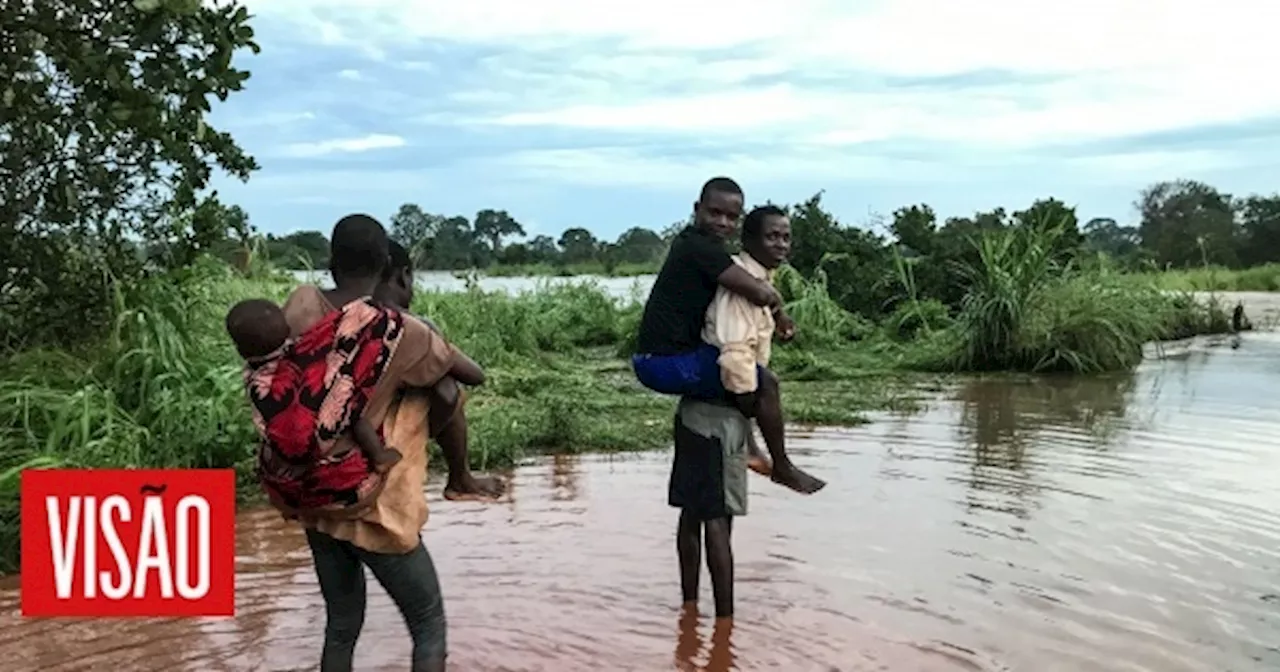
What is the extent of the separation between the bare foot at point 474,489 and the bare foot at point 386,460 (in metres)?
0.40

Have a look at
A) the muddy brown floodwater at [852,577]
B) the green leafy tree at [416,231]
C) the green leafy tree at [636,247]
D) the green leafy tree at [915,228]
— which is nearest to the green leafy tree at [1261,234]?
the green leafy tree at [636,247]

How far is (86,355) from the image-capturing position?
725 centimetres

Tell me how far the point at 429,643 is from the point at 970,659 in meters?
2.02

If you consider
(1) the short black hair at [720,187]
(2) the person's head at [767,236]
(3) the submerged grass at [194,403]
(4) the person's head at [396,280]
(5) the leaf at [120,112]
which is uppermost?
(5) the leaf at [120,112]

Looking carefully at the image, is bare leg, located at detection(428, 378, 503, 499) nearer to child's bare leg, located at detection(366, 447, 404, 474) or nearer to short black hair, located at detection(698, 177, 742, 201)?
child's bare leg, located at detection(366, 447, 404, 474)

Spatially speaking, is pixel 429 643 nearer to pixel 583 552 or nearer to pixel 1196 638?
pixel 583 552

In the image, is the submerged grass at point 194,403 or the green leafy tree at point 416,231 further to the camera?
the green leafy tree at point 416,231

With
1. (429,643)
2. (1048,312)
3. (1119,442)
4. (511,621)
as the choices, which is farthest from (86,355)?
(1048,312)

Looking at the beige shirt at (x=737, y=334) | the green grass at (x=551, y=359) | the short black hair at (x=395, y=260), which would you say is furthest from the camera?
the green grass at (x=551, y=359)

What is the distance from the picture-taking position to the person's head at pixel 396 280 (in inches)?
135

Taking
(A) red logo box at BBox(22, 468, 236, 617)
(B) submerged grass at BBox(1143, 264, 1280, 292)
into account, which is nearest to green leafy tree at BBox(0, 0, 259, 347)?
(A) red logo box at BBox(22, 468, 236, 617)

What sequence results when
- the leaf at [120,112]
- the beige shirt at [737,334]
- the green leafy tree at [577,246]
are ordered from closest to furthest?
the beige shirt at [737,334] < the leaf at [120,112] < the green leafy tree at [577,246]

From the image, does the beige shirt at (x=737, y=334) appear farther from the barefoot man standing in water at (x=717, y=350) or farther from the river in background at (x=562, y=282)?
the river in background at (x=562, y=282)

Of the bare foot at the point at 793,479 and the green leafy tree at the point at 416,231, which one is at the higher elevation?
the green leafy tree at the point at 416,231
